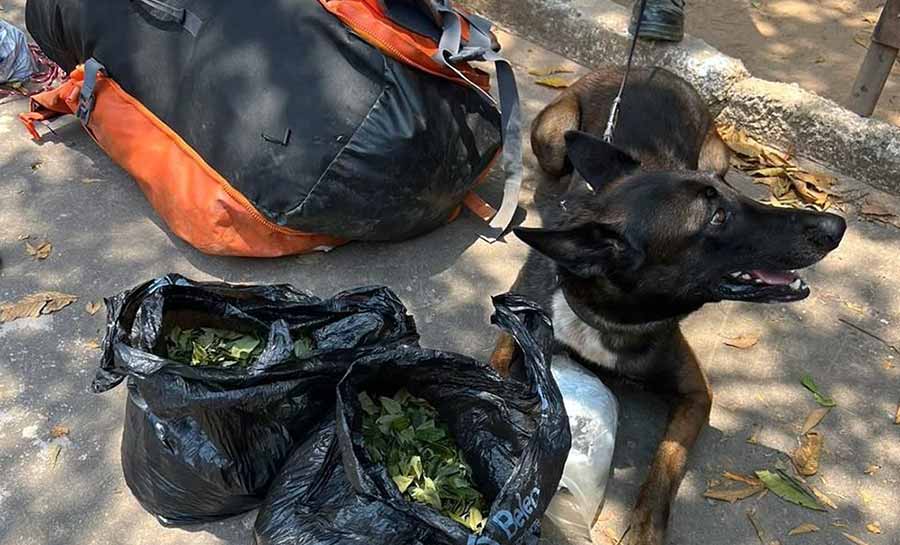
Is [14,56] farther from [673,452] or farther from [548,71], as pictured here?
[673,452]

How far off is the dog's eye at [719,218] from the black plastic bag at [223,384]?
101 centimetres

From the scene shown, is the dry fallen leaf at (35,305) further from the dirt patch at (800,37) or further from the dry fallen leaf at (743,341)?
the dirt patch at (800,37)

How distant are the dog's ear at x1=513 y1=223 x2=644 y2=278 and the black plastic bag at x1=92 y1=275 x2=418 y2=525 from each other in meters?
0.55

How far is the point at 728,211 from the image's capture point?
2734 millimetres

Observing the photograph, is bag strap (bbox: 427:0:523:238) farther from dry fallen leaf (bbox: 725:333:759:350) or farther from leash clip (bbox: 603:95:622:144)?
dry fallen leaf (bbox: 725:333:759:350)

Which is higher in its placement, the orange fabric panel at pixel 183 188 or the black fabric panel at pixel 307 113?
the black fabric panel at pixel 307 113

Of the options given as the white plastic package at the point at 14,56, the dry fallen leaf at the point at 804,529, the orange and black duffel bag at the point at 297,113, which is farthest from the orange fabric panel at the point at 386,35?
the dry fallen leaf at the point at 804,529

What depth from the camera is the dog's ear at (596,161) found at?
10.2 ft

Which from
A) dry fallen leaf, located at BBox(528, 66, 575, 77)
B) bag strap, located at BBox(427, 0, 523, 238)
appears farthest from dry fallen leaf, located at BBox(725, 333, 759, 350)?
dry fallen leaf, located at BBox(528, 66, 575, 77)

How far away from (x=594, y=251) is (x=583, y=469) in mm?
682

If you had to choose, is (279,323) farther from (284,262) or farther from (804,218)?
(804,218)

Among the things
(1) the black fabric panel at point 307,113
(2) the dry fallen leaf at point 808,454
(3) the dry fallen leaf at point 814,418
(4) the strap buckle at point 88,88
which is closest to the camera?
(2) the dry fallen leaf at point 808,454

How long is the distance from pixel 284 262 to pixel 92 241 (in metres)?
0.83

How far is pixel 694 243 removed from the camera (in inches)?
108
